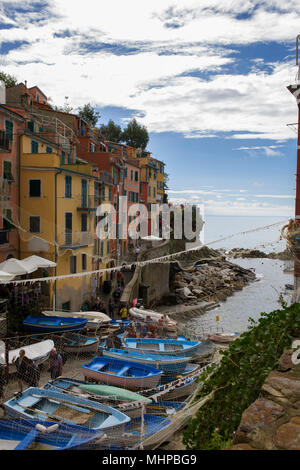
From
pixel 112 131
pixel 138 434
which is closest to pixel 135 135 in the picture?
pixel 112 131

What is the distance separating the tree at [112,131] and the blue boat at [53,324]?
48364 mm

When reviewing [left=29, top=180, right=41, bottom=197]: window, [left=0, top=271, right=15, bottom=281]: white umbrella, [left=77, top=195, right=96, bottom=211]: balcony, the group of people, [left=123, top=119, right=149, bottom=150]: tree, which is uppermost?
[left=123, top=119, right=149, bottom=150]: tree

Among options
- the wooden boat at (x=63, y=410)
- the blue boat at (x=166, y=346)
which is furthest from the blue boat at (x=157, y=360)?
the wooden boat at (x=63, y=410)

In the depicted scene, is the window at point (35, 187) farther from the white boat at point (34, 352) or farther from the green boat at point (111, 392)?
the green boat at point (111, 392)

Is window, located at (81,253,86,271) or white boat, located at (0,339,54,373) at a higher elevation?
window, located at (81,253,86,271)

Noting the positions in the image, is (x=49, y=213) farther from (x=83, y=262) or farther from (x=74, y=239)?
(x=83, y=262)

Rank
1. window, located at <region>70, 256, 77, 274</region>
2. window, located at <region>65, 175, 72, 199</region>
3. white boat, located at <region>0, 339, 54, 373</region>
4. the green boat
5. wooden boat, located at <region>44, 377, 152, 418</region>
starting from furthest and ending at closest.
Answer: window, located at <region>70, 256, 77, 274</region> < window, located at <region>65, 175, 72, 199</region> < white boat, located at <region>0, 339, 54, 373</region> < the green boat < wooden boat, located at <region>44, 377, 152, 418</region>

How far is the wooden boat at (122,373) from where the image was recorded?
15.8 metres

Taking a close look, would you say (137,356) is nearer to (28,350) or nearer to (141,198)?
(28,350)

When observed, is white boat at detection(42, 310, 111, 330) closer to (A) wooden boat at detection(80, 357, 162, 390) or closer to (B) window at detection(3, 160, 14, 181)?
(A) wooden boat at detection(80, 357, 162, 390)

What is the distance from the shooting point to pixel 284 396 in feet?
13.7

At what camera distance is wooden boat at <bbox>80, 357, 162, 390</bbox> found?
51.8 feet

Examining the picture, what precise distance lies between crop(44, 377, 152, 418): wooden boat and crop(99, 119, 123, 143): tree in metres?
56.6

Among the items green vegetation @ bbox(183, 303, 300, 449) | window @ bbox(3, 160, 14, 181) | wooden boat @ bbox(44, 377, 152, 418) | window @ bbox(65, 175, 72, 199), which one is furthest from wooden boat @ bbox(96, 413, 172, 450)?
window @ bbox(65, 175, 72, 199)
